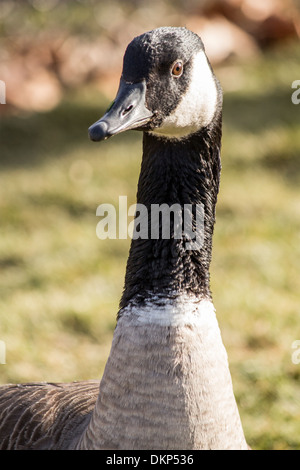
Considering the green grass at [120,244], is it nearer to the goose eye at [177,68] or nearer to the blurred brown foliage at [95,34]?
the blurred brown foliage at [95,34]

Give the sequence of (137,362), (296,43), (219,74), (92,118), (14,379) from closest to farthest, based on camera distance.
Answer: (137,362)
(14,379)
(92,118)
(219,74)
(296,43)

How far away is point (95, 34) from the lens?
7352 millimetres

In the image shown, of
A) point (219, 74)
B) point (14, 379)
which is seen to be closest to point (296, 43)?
point (219, 74)

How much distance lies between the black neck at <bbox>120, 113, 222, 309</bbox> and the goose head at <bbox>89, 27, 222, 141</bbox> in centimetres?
6

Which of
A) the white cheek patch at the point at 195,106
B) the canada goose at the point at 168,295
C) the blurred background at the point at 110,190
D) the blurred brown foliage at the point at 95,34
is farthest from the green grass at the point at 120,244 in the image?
the white cheek patch at the point at 195,106

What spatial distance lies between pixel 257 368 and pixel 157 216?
179 centimetres

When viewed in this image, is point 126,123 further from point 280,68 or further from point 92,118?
point 280,68

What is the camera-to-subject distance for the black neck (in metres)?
2.25

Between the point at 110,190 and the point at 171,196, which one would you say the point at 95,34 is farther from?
the point at 171,196

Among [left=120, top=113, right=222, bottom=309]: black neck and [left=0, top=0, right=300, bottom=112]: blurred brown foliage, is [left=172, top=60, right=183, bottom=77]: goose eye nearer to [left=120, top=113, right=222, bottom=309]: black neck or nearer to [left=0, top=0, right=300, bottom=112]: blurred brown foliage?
[left=120, top=113, right=222, bottom=309]: black neck

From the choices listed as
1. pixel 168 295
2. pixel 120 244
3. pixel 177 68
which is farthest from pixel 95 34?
pixel 168 295

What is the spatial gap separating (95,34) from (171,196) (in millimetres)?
5510

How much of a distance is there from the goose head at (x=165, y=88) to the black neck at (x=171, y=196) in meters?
0.06
